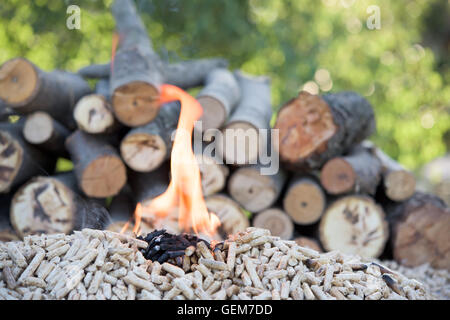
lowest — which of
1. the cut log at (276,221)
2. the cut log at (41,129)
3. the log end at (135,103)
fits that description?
the cut log at (276,221)

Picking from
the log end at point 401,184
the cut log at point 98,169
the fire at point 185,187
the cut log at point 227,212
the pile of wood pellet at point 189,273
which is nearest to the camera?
the pile of wood pellet at point 189,273

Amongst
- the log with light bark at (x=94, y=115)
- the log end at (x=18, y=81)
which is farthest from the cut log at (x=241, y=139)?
the log end at (x=18, y=81)

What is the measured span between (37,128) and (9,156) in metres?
0.29

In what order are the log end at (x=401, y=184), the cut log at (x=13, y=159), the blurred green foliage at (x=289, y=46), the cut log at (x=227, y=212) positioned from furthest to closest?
1. the blurred green foliage at (x=289, y=46)
2. the log end at (x=401, y=184)
3. the cut log at (x=227, y=212)
4. the cut log at (x=13, y=159)

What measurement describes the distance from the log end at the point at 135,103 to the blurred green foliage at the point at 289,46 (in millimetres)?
2756

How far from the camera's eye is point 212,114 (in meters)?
3.54

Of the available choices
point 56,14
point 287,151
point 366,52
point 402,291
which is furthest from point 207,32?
point 402,291

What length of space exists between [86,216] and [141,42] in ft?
5.47

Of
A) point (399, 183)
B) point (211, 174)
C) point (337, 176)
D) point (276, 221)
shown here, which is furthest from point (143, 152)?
point (399, 183)

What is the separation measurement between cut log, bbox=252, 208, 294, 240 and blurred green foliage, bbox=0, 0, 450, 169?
10.1 feet

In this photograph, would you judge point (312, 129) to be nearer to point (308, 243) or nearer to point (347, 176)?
point (347, 176)

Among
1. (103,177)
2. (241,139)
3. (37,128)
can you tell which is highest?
(37,128)

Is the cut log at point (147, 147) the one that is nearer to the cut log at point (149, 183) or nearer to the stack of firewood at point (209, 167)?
the stack of firewood at point (209, 167)

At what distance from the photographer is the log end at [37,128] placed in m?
3.60
